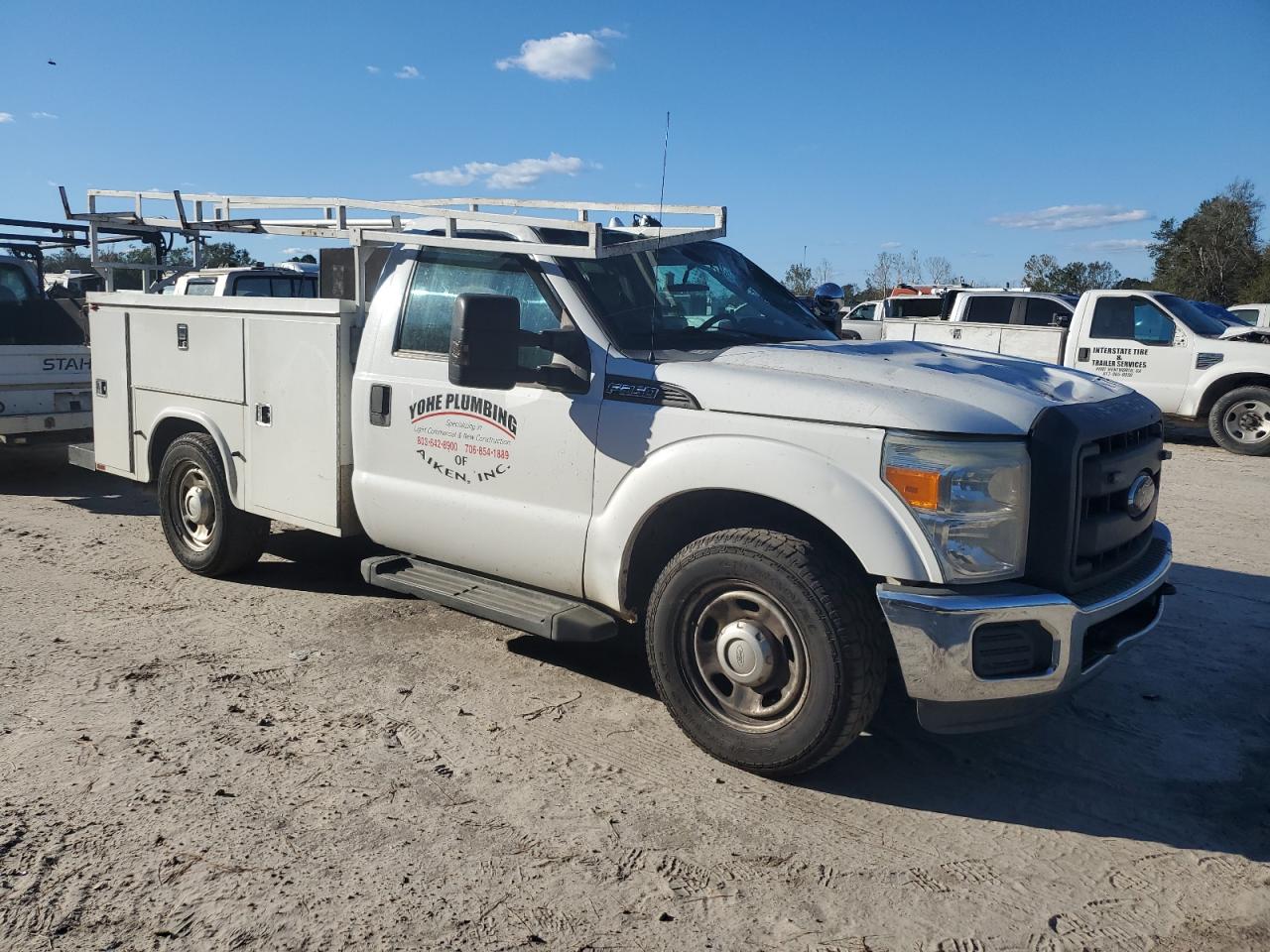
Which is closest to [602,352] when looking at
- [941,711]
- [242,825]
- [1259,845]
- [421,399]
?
[421,399]

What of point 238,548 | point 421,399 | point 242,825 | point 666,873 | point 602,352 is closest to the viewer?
point 666,873

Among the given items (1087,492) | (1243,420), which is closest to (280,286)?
(1087,492)

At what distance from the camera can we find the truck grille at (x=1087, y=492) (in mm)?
3395

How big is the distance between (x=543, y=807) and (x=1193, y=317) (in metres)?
12.7

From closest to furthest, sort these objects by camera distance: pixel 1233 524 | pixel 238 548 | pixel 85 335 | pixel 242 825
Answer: pixel 242 825 < pixel 238 548 < pixel 1233 524 < pixel 85 335

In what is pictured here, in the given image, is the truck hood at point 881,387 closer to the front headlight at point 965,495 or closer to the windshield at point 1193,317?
the front headlight at point 965,495

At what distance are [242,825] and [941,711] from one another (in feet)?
7.59

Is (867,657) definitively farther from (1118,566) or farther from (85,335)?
(85,335)

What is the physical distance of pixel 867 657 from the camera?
3486 millimetres

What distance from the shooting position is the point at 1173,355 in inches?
514

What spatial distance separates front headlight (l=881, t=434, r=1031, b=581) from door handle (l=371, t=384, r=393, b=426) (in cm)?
249

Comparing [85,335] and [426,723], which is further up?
[85,335]

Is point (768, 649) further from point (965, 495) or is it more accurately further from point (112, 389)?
point (112, 389)

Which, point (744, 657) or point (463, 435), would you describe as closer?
point (744, 657)
